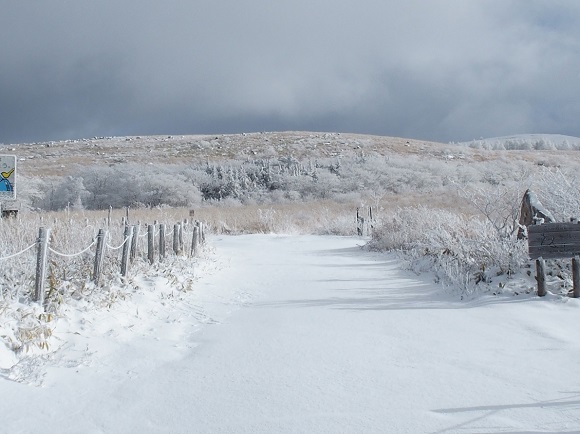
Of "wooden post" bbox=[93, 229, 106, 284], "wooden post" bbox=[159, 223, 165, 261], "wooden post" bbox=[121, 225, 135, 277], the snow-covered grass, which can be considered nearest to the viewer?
the snow-covered grass

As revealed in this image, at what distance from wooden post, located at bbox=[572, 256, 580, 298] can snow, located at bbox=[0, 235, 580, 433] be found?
0.34 meters

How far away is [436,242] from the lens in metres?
11.1

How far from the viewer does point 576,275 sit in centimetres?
734

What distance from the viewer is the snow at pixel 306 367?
12.5 ft

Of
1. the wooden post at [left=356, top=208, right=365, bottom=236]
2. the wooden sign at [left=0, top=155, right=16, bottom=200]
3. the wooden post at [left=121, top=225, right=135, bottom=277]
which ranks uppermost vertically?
the wooden sign at [left=0, top=155, right=16, bottom=200]

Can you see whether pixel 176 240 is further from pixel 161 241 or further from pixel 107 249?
pixel 107 249

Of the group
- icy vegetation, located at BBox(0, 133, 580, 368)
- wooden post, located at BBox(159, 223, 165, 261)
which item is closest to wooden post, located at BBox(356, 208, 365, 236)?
icy vegetation, located at BBox(0, 133, 580, 368)

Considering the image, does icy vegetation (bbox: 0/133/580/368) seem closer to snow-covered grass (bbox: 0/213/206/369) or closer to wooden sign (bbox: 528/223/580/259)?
snow-covered grass (bbox: 0/213/206/369)

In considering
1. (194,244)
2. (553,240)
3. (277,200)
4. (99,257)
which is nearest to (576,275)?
(553,240)

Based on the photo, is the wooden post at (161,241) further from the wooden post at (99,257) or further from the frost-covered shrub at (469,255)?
the frost-covered shrub at (469,255)

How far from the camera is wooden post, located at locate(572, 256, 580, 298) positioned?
7281mm

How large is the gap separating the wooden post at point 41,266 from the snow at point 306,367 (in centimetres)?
39

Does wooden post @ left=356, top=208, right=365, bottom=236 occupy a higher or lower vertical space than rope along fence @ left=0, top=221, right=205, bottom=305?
higher

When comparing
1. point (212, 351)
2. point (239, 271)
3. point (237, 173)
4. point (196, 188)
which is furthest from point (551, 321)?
point (237, 173)
